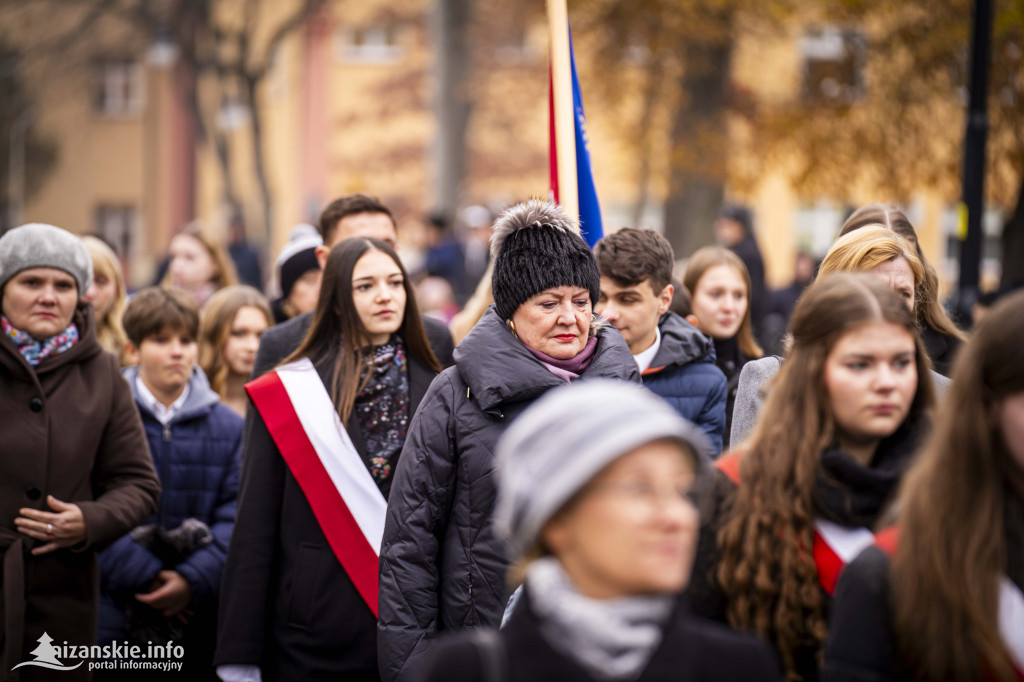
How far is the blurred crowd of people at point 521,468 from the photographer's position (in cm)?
230

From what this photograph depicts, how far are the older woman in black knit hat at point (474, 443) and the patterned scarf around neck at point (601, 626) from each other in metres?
1.77

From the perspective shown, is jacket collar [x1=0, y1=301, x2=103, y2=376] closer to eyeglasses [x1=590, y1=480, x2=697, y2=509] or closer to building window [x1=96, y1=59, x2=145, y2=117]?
eyeglasses [x1=590, y1=480, x2=697, y2=509]

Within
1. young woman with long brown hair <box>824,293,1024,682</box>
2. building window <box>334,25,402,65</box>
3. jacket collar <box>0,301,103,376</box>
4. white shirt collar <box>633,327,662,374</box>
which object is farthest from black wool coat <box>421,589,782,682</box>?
building window <box>334,25,402,65</box>

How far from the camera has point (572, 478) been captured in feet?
7.24

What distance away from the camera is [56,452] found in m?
4.68

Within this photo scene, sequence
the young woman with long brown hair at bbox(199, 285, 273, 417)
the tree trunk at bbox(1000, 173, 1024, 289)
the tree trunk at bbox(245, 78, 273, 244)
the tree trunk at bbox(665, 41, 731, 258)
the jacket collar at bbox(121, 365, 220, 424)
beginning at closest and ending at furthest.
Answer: the jacket collar at bbox(121, 365, 220, 424) → the young woman with long brown hair at bbox(199, 285, 273, 417) → the tree trunk at bbox(1000, 173, 1024, 289) → the tree trunk at bbox(665, 41, 731, 258) → the tree trunk at bbox(245, 78, 273, 244)

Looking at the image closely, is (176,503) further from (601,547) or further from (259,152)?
(259,152)

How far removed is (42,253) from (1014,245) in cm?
1064

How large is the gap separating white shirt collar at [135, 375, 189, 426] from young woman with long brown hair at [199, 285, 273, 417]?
0.80 metres

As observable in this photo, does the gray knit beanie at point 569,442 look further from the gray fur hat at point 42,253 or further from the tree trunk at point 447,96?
the tree trunk at point 447,96

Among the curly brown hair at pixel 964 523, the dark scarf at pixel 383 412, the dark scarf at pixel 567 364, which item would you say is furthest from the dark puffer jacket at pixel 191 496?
the curly brown hair at pixel 964 523

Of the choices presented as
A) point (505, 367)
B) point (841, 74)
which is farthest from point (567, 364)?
point (841, 74)

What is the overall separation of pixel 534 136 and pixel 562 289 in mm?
34691

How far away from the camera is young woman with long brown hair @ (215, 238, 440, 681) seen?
4621 mm
